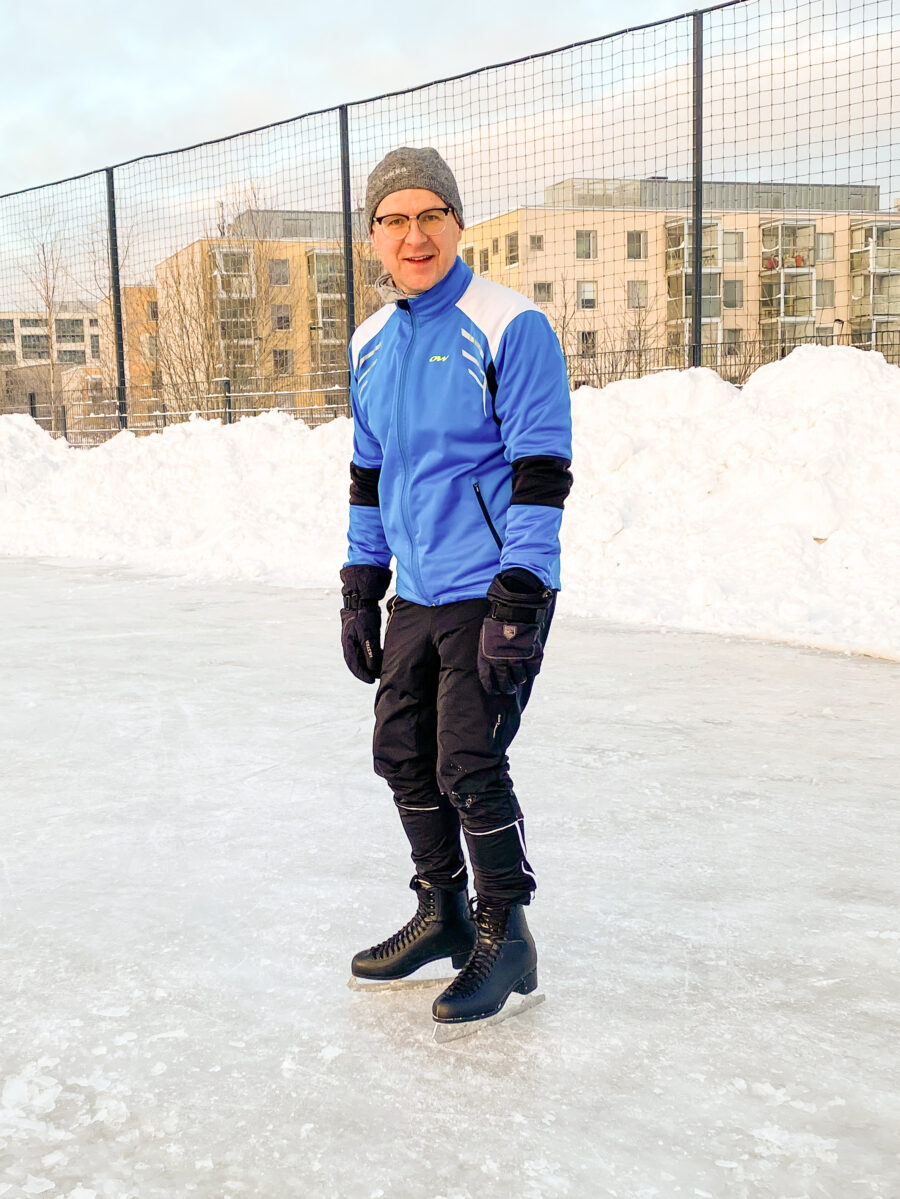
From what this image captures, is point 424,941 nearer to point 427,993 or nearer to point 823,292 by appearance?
point 427,993

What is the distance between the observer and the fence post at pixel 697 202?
7.98 metres

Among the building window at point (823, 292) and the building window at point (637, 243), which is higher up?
the building window at point (823, 292)

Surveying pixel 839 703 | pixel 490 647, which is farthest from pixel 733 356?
pixel 490 647

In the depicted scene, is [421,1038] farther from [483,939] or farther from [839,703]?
[839,703]

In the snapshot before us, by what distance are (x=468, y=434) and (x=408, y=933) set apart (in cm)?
100

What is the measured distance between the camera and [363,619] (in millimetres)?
2320

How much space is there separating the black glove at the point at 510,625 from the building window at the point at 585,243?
10592mm

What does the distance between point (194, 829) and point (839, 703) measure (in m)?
2.52

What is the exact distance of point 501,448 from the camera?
2074mm

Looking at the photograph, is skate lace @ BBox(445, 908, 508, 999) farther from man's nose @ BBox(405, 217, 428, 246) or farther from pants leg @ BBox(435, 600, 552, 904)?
man's nose @ BBox(405, 217, 428, 246)

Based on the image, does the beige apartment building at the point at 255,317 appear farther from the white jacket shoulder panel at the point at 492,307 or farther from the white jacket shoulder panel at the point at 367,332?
the white jacket shoulder panel at the point at 492,307

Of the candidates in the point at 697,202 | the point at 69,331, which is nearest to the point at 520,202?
the point at 697,202

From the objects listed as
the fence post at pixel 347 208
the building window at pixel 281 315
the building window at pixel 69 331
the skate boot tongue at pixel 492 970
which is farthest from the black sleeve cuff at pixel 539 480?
the building window at pixel 281 315

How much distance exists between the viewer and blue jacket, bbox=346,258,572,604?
198cm
